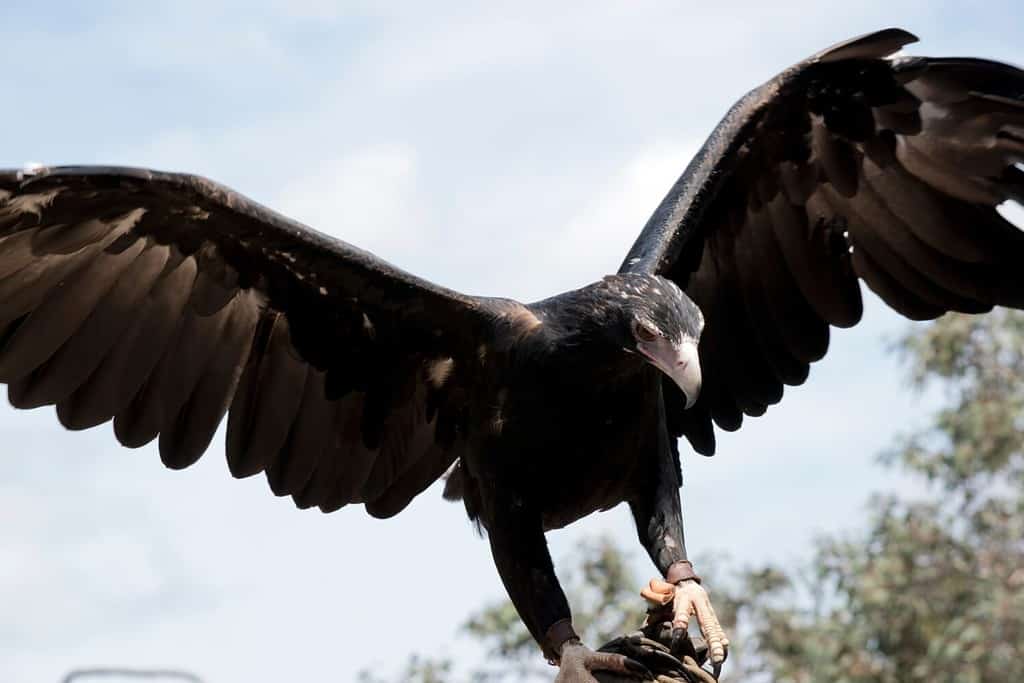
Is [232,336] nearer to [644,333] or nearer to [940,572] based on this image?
[644,333]

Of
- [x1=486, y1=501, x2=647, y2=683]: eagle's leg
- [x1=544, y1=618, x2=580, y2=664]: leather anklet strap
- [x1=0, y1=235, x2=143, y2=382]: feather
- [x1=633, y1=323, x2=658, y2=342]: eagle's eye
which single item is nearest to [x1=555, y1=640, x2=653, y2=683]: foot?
[x1=486, y1=501, x2=647, y2=683]: eagle's leg

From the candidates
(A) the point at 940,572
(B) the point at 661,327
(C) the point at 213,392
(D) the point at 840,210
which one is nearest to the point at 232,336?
(C) the point at 213,392

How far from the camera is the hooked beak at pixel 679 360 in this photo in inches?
255

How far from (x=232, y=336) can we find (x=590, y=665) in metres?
2.32

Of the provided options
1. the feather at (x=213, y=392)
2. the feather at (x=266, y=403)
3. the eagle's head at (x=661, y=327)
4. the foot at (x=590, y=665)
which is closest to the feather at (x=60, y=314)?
the feather at (x=213, y=392)

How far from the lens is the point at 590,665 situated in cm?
654

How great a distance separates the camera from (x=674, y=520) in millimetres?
7199

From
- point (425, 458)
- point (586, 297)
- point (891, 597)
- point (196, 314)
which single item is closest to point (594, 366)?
point (586, 297)

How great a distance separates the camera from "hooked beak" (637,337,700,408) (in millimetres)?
6477

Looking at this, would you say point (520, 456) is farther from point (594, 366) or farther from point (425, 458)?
point (425, 458)

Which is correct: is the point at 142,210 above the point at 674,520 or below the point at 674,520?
above

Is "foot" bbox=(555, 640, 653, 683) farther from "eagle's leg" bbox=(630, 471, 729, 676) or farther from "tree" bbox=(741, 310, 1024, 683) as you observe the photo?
"tree" bbox=(741, 310, 1024, 683)

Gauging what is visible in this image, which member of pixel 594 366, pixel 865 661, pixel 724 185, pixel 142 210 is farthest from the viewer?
pixel 865 661

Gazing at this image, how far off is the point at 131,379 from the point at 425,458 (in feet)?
4.24
